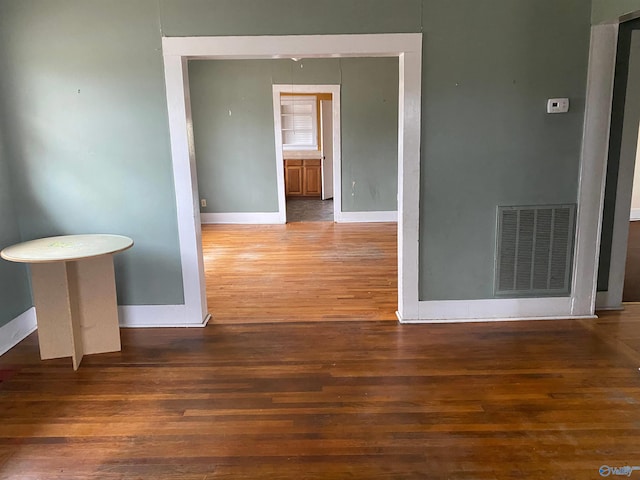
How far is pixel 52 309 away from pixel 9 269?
23.1 inches

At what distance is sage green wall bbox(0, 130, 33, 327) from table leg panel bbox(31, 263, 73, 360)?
417 millimetres

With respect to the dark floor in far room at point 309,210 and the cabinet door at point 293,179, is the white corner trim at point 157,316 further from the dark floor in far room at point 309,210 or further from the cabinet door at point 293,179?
the cabinet door at point 293,179

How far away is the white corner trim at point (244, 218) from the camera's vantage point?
24.3 feet

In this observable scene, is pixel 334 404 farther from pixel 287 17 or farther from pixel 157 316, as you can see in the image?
pixel 287 17

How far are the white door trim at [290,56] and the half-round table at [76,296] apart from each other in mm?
524

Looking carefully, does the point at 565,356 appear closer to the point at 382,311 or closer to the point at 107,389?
the point at 382,311

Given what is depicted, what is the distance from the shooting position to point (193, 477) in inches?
75.5

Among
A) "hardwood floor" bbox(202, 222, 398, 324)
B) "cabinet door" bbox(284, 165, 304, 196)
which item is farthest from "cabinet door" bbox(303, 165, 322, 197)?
"hardwood floor" bbox(202, 222, 398, 324)

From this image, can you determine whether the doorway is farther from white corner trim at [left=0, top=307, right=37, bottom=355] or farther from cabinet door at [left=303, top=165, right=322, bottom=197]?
cabinet door at [left=303, top=165, right=322, bottom=197]

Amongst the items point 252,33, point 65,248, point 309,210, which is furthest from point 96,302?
point 309,210

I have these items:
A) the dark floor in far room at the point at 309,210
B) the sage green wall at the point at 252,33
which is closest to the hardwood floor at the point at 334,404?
the sage green wall at the point at 252,33

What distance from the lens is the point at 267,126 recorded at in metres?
7.17

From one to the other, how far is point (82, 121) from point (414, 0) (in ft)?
7.80

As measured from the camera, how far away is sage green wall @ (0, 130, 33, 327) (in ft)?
10.3
